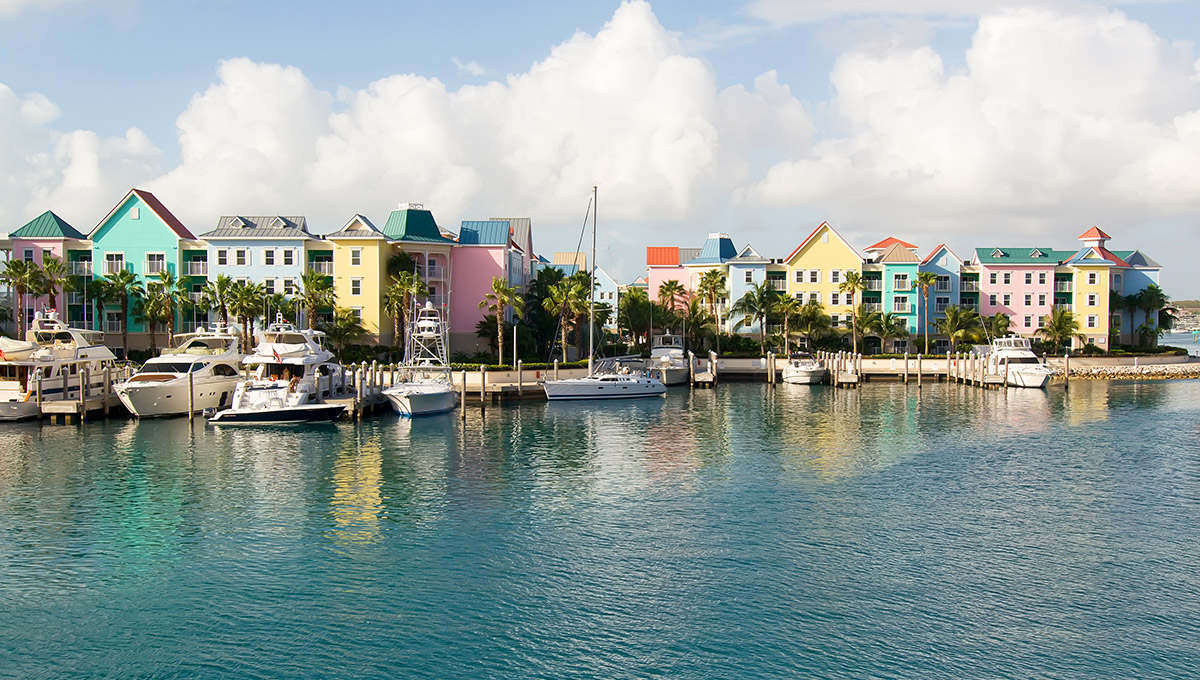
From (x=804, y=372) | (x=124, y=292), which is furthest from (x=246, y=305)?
(x=804, y=372)

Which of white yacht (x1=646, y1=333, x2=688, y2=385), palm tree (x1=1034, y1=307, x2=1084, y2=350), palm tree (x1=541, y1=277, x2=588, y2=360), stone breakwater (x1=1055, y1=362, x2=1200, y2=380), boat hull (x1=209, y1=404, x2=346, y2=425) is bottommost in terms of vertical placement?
boat hull (x1=209, y1=404, x2=346, y2=425)

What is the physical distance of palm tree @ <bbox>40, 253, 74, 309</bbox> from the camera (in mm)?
69062

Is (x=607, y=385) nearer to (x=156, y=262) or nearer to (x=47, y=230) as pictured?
(x=156, y=262)

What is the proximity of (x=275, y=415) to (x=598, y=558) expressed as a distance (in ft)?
101

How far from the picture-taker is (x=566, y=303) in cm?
7288

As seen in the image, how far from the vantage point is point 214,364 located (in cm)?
5562

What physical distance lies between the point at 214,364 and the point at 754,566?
42.9 m

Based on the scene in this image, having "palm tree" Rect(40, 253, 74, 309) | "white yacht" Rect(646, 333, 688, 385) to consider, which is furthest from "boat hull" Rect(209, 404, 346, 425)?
"white yacht" Rect(646, 333, 688, 385)

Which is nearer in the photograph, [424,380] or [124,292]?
[424,380]

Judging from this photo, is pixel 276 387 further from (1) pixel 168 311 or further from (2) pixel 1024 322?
(2) pixel 1024 322

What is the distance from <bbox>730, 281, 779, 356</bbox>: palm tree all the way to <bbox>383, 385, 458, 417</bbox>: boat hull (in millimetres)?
42482

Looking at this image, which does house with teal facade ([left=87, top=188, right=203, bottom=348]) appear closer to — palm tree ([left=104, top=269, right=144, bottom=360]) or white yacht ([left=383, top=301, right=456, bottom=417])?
palm tree ([left=104, top=269, right=144, bottom=360])

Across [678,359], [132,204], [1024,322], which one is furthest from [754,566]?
[1024,322]

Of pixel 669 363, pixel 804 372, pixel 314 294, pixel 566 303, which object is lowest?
pixel 804 372
